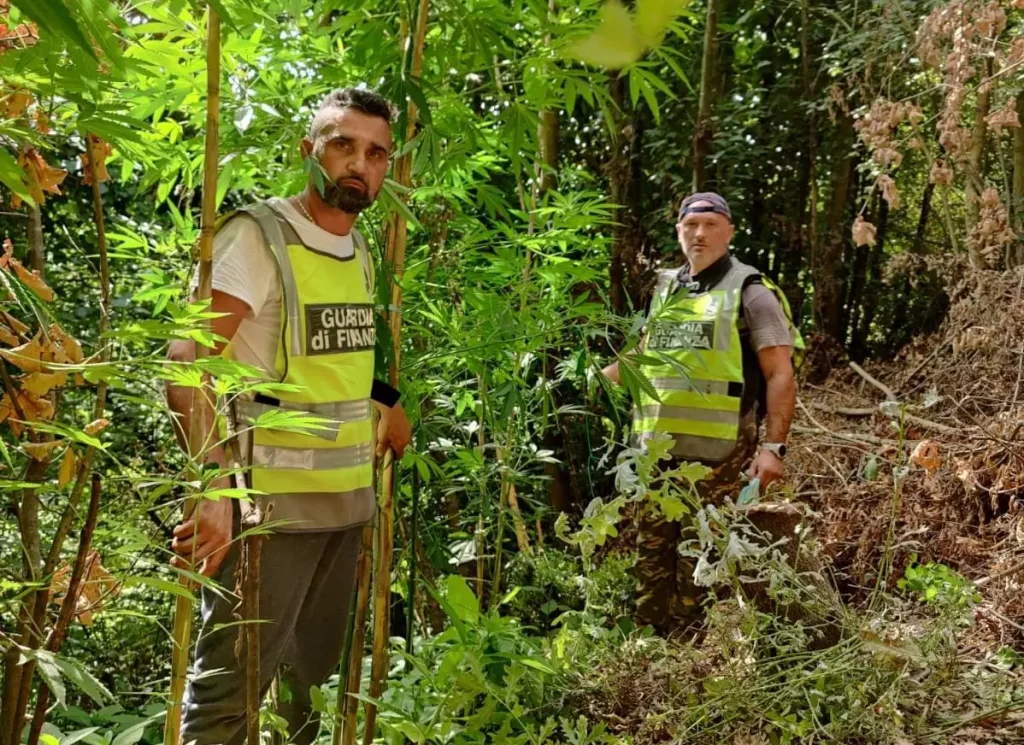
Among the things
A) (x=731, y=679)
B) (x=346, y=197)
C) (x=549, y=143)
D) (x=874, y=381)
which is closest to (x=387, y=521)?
(x=346, y=197)

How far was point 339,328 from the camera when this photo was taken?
1922mm

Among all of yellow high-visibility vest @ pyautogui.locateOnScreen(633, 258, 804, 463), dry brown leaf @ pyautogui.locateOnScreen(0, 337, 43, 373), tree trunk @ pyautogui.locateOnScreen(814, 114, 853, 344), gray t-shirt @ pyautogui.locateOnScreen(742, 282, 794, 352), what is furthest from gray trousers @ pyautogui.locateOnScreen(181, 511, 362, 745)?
tree trunk @ pyautogui.locateOnScreen(814, 114, 853, 344)

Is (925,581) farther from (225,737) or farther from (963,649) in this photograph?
(225,737)

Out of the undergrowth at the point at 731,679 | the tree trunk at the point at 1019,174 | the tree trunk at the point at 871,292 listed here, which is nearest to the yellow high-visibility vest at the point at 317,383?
the undergrowth at the point at 731,679

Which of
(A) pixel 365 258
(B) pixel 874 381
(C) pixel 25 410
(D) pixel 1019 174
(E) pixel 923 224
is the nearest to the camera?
(C) pixel 25 410

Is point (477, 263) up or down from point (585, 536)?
up

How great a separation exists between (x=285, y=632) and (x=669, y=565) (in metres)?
1.92

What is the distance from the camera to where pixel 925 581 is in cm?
306

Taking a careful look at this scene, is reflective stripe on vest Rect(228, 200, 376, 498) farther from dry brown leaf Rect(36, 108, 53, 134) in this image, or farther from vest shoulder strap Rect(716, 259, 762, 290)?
vest shoulder strap Rect(716, 259, 762, 290)

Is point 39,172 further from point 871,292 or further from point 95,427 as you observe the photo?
point 871,292

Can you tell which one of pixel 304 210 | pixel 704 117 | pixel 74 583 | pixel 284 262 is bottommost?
pixel 74 583

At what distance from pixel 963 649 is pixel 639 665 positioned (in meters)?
1.12

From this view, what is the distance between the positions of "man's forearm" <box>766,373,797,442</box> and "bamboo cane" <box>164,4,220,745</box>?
2.45m

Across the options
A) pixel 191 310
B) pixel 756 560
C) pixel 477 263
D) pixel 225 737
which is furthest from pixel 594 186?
pixel 191 310
